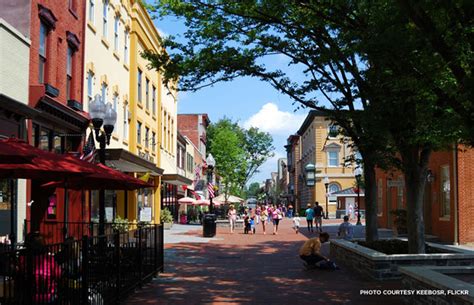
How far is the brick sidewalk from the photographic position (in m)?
10.0

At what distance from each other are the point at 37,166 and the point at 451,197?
59.9 feet

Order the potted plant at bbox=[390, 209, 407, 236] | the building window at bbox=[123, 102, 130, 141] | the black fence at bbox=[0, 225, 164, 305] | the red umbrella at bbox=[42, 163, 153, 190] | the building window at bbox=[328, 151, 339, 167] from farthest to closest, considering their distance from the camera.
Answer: the building window at bbox=[328, 151, 339, 167]
the building window at bbox=[123, 102, 130, 141]
the potted plant at bbox=[390, 209, 407, 236]
the red umbrella at bbox=[42, 163, 153, 190]
the black fence at bbox=[0, 225, 164, 305]

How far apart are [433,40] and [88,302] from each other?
5821 mm

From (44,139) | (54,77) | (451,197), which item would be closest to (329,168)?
(451,197)

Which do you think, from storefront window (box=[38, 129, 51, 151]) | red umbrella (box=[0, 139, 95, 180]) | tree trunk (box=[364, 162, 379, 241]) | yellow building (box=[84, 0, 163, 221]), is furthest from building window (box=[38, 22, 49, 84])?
tree trunk (box=[364, 162, 379, 241])

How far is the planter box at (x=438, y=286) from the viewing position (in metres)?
7.01

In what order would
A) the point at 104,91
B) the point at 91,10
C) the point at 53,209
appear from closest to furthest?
the point at 53,209 < the point at 91,10 < the point at 104,91

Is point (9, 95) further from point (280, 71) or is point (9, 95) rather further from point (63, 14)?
point (280, 71)

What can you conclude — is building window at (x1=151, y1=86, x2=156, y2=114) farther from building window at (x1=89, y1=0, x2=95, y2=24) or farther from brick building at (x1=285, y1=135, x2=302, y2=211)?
brick building at (x1=285, y1=135, x2=302, y2=211)

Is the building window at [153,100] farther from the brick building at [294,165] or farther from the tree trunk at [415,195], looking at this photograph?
the brick building at [294,165]

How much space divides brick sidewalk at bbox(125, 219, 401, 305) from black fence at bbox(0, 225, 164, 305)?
54cm

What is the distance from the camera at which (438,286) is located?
7.70 meters

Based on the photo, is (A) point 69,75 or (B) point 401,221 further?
(B) point 401,221

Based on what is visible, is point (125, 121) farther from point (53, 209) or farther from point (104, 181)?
point (104, 181)
